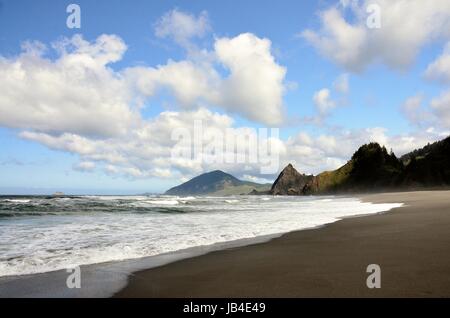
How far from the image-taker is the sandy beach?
5.23m

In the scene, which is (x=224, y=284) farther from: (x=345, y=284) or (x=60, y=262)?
(x=60, y=262)

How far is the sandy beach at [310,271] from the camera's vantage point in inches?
206

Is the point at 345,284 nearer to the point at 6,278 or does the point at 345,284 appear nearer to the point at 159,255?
the point at 159,255

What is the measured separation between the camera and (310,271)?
649 cm

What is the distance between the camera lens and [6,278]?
6.73 metres

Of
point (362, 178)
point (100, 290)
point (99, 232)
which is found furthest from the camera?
point (362, 178)
